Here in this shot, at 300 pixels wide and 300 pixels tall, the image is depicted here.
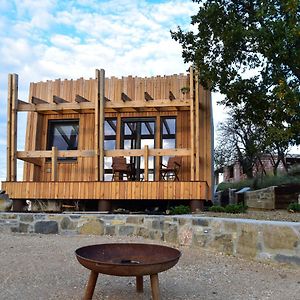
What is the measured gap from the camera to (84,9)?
33.0ft

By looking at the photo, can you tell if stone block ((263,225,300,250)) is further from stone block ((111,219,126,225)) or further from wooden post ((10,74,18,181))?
wooden post ((10,74,18,181))

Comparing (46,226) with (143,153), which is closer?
Result: (46,226)

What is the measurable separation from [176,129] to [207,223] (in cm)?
587

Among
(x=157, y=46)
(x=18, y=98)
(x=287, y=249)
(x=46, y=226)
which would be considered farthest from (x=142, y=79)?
(x=287, y=249)

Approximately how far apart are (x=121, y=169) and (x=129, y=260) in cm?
728

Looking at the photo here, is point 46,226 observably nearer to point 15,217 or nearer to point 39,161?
point 15,217

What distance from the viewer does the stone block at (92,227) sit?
8.10 metres

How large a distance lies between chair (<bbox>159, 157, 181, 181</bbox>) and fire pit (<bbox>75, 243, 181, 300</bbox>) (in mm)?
6881

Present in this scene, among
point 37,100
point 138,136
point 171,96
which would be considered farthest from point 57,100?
point 171,96

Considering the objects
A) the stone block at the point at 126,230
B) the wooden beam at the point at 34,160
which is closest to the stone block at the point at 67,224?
the stone block at the point at 126,230

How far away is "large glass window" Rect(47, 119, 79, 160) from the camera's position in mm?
12727

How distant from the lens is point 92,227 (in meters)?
8.14

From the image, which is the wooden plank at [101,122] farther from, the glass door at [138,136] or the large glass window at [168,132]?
the large glass window at [168,132]

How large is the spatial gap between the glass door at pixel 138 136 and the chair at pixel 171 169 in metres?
0.53
